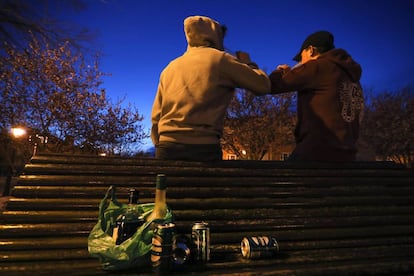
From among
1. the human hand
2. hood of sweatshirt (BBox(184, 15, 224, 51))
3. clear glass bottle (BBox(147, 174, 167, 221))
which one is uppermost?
hood of sweatshirt (BBox(184, 15, 224, 51))

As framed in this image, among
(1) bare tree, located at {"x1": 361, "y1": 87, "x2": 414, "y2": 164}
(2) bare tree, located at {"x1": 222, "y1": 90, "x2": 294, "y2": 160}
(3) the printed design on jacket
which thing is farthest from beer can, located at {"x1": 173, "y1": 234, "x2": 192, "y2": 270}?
(1) bare tree, located at {"x1": 361, "y1": 87, "x2": 414, "y2": 164}

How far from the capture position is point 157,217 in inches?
58.4

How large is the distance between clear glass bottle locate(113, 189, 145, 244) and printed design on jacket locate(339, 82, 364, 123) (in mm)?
2398

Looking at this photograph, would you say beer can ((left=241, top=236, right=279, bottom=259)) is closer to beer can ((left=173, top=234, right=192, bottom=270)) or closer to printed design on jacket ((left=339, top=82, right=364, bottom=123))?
beer can ((left=173, top=234, right=192, bottom=270))

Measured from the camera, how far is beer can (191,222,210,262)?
1517mm

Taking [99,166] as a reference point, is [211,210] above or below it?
below

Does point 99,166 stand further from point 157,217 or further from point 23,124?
point 23,124

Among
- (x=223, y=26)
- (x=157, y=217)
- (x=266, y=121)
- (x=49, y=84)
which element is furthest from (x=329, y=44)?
(x=266, y=121)

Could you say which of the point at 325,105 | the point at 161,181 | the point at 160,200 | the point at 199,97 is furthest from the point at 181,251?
the point at 325,105

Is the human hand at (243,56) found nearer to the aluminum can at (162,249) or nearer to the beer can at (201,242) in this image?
the beer can at (201,242)

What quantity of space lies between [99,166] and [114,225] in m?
0.81

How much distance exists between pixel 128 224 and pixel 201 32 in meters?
1.99

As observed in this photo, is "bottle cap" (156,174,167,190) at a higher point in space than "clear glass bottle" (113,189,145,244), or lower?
higher

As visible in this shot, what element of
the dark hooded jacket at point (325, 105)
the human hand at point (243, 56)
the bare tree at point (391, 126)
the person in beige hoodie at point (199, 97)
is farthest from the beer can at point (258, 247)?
A: the bare tree at point (391, 126)
